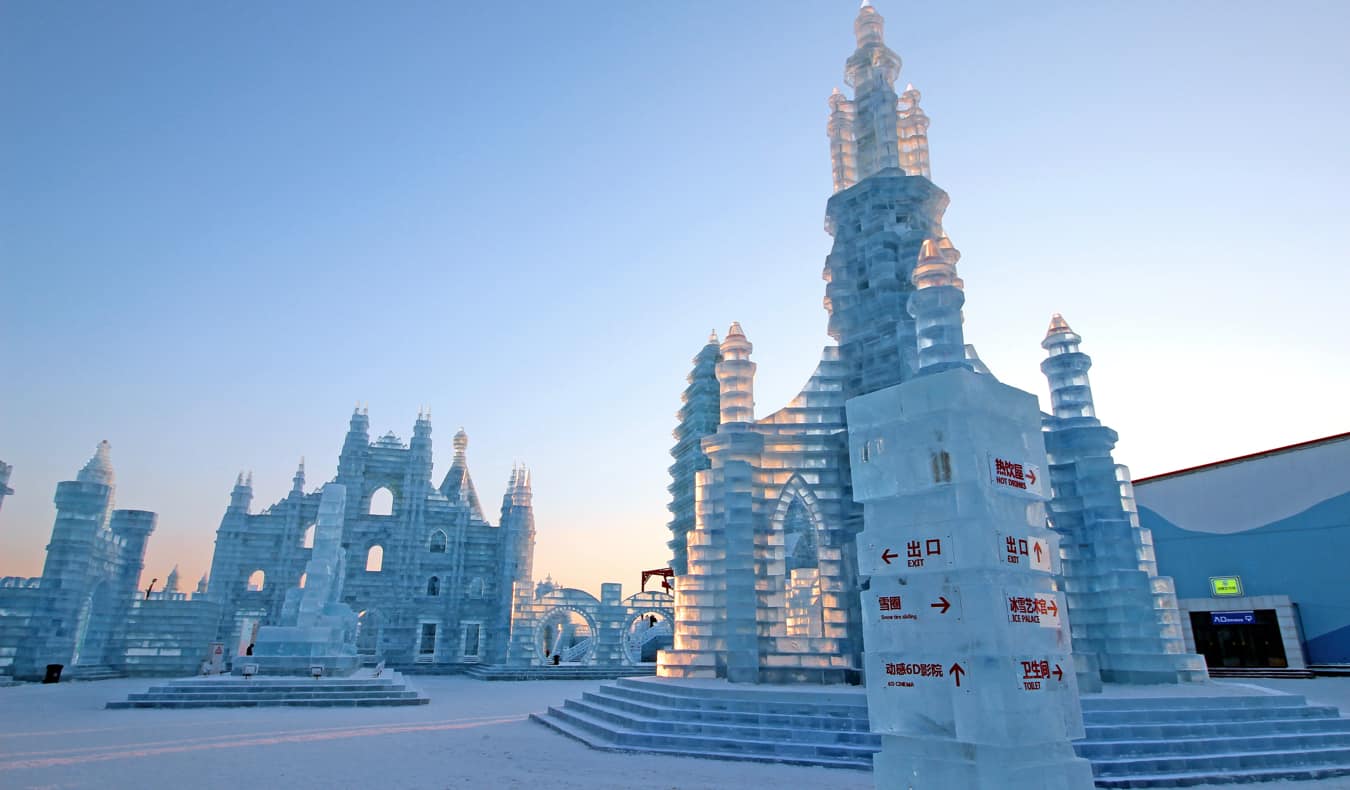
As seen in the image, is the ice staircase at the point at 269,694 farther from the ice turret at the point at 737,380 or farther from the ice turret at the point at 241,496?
the ice turret at the point at 241,496

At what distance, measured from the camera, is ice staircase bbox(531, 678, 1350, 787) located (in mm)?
10438

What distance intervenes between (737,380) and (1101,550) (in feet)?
31.1

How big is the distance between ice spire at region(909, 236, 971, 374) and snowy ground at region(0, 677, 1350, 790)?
5722 millimetres

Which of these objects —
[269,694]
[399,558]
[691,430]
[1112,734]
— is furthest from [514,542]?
[1112,734]

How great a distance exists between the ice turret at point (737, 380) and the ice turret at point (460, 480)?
32683 mm

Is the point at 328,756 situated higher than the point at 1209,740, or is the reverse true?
the point at 1209,740

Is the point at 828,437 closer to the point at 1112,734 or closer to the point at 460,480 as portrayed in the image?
the point at 1112,734

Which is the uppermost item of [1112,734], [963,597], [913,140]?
[913,140]

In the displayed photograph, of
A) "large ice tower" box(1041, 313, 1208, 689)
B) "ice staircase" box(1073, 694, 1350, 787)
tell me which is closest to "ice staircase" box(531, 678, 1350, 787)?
"ice staircase" box(1073, 694, 1350, 787)

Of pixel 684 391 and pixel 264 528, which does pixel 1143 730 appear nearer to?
pixel 684 391

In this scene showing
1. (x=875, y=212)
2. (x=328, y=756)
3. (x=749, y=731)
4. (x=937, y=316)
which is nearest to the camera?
(x=937, y=316)

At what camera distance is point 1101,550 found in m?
17.2

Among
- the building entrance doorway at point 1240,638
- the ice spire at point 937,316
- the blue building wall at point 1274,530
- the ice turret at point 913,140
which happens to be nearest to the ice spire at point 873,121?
the ice turret at point 913,140

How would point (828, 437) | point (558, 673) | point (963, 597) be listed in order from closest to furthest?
point (963, 597) → point (828, 437) → point (558, 673)
